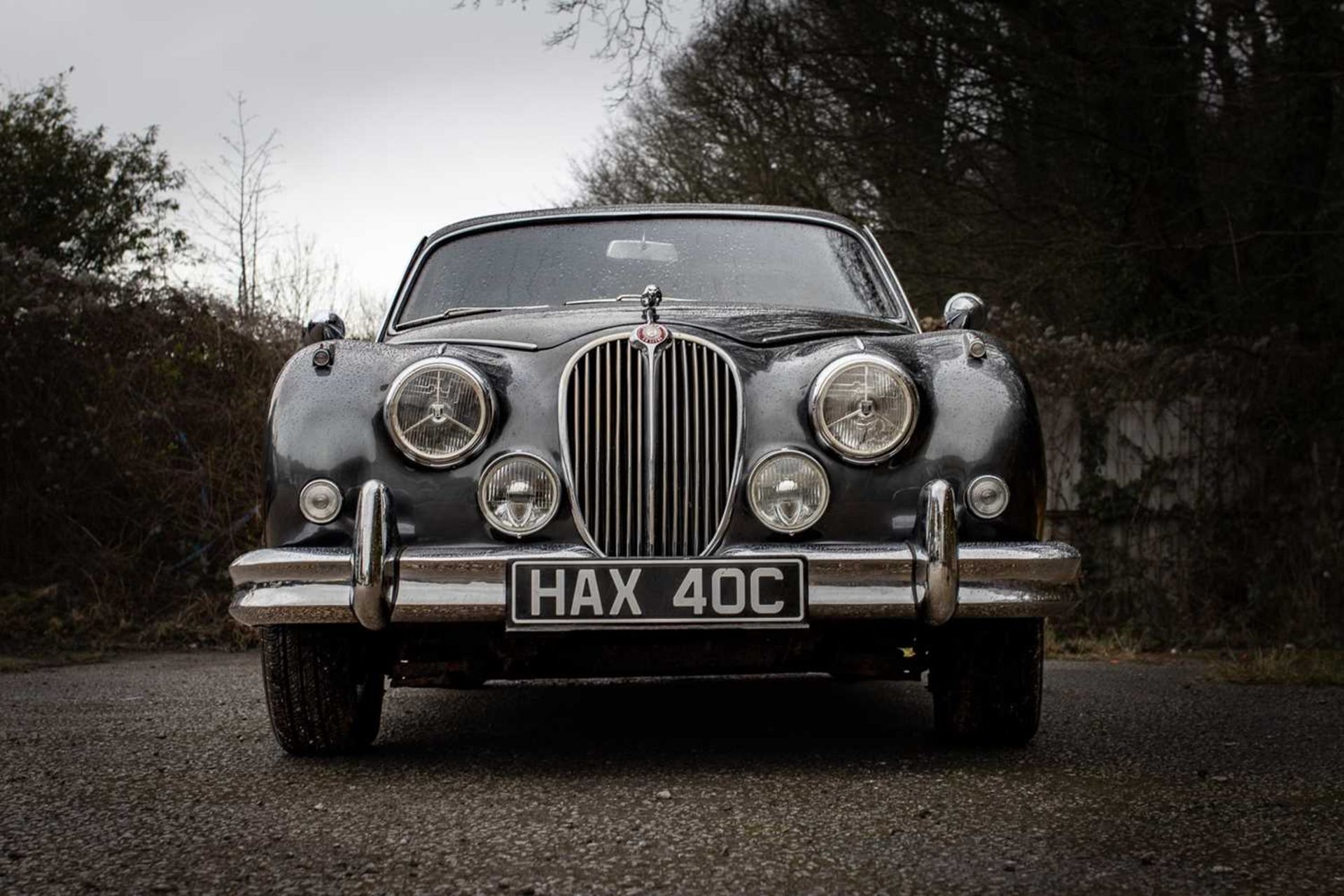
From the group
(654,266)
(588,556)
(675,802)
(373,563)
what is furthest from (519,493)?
(654,266)

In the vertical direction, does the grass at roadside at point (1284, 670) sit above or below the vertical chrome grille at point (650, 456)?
below

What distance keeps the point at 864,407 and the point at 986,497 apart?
38 cm

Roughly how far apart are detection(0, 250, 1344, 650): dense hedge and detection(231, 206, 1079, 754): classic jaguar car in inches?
177

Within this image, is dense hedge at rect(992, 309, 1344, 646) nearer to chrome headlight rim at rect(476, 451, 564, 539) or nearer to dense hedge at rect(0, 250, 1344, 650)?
dense hedge at rect(0, 250, 1344, 650)

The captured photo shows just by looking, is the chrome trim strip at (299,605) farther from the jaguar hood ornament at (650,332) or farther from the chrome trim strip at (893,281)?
the chrome trim strip at (893,281)

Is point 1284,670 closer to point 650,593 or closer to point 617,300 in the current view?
point 617,300

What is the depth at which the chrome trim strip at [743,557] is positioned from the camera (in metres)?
3.43

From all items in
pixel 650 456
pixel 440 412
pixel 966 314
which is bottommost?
pixel 650 456

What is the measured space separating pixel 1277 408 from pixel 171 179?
19.9m

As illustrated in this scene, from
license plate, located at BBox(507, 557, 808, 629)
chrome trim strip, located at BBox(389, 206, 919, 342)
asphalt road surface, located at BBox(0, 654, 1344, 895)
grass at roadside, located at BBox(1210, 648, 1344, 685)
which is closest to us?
asphalt road surface, located at BBox(0, 654, 1344, 895)

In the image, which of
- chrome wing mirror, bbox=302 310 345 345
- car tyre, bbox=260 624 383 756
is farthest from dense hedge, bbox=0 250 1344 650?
car tyre, bbox=260 624 383 756

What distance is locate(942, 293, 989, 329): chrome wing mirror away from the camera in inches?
181

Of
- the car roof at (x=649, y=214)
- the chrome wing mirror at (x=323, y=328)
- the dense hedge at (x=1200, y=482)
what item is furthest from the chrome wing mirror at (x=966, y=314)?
the dense hedge at (x=1200, y=482)

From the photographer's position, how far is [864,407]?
142 inches
